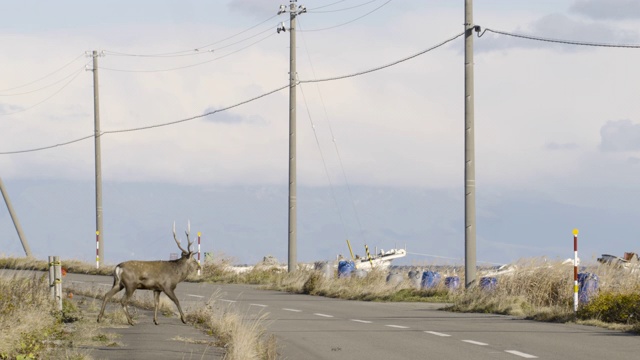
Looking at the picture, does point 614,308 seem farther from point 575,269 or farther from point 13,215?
point 13,215

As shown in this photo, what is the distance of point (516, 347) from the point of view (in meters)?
17.1

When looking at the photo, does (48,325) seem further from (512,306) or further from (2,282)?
(512,306)

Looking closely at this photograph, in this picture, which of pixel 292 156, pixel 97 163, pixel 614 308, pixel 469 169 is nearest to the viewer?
pixel 614 308

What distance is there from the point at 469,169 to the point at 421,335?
35.0ft

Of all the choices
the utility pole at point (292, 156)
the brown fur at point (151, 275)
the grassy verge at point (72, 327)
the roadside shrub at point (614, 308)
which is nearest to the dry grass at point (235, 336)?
the grassy verge at point (72, 327)

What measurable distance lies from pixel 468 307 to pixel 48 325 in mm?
10699

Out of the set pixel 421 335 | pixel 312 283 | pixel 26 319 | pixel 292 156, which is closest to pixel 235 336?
pixel 421 335

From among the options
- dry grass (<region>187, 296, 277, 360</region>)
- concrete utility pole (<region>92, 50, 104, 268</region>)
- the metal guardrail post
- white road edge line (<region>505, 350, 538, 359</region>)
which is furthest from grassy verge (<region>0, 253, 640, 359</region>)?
concrete utility pole (<region>92, 50, 104, 268</region>)

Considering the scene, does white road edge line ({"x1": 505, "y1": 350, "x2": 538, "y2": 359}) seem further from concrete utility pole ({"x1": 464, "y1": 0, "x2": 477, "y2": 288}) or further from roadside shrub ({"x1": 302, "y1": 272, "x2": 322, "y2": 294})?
roadside shrub ({"x1": 302, "y1": 272, "x2": 322, "y2": 294})

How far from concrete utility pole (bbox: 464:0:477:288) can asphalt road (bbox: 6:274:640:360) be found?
189 centimetres

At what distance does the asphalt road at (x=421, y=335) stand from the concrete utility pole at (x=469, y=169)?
1887 mm

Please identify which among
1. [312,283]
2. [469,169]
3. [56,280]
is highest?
[469,169]

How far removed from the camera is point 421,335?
19.5 m

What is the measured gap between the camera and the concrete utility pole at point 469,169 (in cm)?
2948
